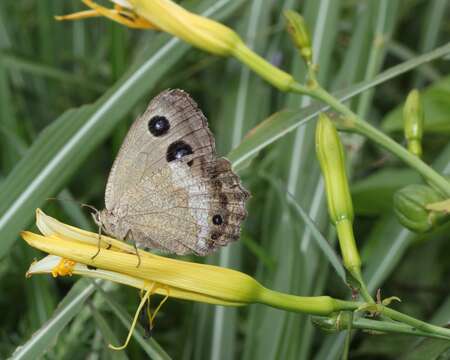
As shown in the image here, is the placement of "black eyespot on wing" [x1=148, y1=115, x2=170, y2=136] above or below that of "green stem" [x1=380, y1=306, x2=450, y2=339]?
above

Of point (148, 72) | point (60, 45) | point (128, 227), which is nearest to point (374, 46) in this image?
point (148, 72)

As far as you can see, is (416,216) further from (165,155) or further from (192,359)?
(192,359)

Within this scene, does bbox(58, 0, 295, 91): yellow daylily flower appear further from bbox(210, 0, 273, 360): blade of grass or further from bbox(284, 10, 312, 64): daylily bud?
bbox(210, 0, 273, 360): blade of grass

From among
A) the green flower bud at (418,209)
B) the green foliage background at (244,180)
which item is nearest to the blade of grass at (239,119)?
the green foliage background at (244,180)

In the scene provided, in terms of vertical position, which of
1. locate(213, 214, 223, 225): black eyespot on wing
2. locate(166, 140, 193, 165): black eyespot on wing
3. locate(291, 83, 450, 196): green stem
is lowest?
locate(213, 214, 223, 225): black eyespot on wing

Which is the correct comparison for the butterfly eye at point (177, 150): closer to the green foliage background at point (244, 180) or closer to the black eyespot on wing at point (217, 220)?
the black eyespot on wing at point (217, 220)

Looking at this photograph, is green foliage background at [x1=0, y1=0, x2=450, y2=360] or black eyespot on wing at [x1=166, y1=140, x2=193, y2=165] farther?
green foliage background at [x1=0, y1=0, x2=450, y2=360]

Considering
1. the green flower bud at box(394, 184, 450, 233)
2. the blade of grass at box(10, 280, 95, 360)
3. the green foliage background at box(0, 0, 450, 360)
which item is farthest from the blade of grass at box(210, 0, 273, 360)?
the green flower bud at box(394, 184, 450, 233)
